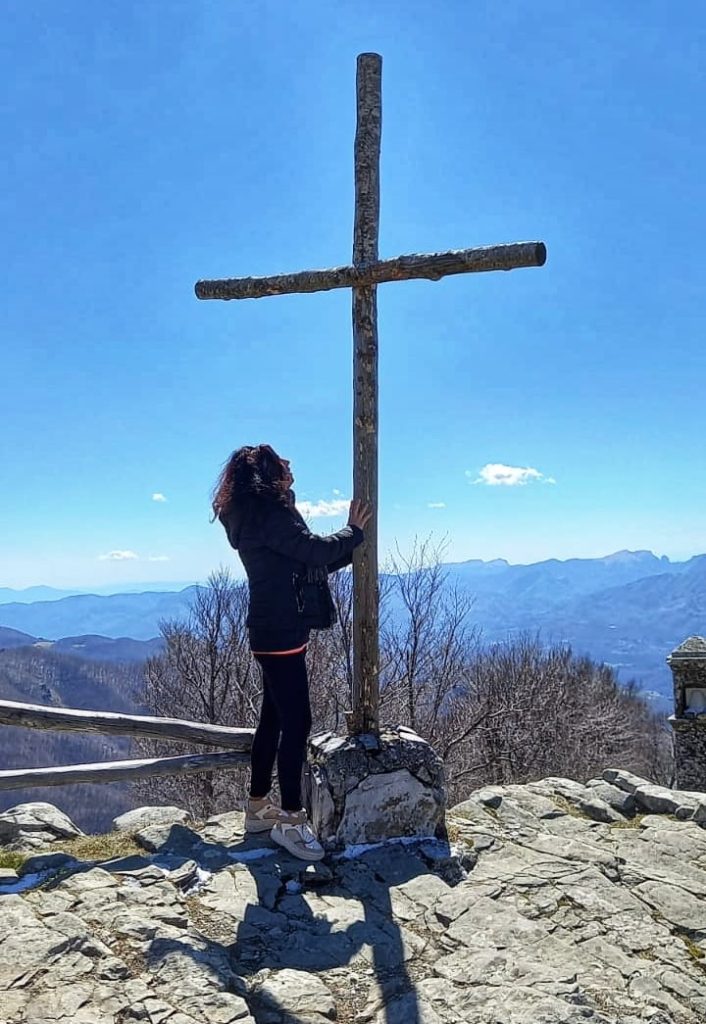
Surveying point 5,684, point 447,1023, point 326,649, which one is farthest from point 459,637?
point 5,684

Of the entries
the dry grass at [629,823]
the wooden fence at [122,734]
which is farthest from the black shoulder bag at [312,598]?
the dry grass at [629,823]

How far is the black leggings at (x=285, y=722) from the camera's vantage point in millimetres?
Answer: 4566

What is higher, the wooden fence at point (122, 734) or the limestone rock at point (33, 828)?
the wooden fence at point (122, 734)

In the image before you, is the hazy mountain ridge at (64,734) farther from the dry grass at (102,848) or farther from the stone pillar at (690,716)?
the dry grass at (102,848)

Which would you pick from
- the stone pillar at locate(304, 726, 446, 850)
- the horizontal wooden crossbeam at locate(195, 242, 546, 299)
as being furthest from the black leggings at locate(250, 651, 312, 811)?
the horizontal wooden crossbeam at locate(195, 242, 546, 299)

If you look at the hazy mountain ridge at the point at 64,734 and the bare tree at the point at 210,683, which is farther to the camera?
the hazy mountain ridge at the point at 64,734

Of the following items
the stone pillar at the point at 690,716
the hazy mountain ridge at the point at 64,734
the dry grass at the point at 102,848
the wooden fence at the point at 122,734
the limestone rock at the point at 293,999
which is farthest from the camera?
the hazy mountain ridge at the point at 64,734

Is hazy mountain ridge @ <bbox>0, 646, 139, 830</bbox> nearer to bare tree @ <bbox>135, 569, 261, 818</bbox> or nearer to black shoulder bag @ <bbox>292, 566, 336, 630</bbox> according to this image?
bare tree @ <bbox>135, 569, 261, 818</bbox>

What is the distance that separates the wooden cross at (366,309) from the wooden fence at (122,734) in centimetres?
119

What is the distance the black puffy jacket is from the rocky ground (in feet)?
4.81

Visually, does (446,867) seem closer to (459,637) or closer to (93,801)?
(459,637)

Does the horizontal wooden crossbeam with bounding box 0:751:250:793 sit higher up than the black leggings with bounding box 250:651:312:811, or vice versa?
the black leggings with bounding box 250:651:312:811

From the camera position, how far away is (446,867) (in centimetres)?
461

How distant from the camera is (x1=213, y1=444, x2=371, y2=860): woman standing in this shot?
14.6 feet
